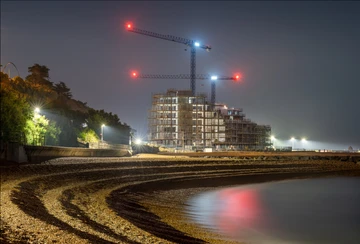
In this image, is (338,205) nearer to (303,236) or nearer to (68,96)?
(303,236)

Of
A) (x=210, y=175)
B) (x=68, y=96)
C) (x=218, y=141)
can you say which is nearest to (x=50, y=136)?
(x=210, y=175)

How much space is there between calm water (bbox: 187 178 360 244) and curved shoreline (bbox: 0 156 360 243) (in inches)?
78.9

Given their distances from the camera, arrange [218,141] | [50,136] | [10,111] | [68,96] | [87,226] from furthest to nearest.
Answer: [218,141], [68,96], [50,136], [10,111], [87,226]

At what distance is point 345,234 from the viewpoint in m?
23.6

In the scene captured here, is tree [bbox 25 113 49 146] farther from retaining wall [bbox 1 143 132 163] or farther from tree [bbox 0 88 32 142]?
retaining wall [bbox 1 143 132 163]

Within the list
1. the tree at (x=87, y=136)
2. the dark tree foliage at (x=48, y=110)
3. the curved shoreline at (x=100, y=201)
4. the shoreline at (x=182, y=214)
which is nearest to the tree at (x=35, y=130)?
the dark tree foliage at (x=48, y=110)

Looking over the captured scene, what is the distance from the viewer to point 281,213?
101ft

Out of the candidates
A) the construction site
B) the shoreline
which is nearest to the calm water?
the shoreline

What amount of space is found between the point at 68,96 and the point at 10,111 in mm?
84086

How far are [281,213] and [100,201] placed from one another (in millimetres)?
12507

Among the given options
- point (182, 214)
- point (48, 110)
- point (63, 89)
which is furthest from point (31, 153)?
point (63, 89)

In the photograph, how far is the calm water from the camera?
2252cm

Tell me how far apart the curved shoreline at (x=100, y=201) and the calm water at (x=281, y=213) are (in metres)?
2.00

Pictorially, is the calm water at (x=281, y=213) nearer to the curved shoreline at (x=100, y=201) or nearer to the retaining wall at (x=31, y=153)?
the curved shoreline at (x=100, y=201)
